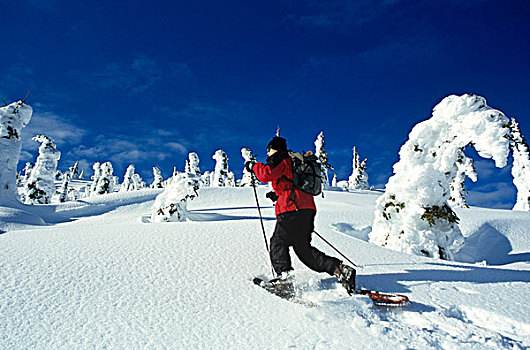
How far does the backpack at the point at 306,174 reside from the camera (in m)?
3.45

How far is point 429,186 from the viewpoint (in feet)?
22.1

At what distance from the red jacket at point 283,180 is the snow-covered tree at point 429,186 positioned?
174 inches

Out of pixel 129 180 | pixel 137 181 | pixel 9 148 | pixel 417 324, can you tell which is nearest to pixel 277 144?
pixel 417 324

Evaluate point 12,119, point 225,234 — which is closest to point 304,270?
point 225,234

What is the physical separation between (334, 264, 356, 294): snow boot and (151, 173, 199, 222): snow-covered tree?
8.66 meters

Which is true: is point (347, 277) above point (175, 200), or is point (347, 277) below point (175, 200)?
below

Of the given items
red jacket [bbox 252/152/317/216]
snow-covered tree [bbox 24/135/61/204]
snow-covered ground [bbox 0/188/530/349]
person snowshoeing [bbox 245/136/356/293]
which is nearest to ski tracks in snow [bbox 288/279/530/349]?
snow-covered ground [bbox 0/188/530/349]

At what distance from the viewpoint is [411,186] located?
6.92 m

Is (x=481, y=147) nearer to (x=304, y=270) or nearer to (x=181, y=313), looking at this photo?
(x=304, y=270)

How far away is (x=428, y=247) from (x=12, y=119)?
67.5ft

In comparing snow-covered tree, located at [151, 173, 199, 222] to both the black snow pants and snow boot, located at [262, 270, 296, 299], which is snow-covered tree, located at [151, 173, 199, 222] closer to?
the black snow pants

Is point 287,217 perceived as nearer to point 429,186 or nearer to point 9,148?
point 429,186

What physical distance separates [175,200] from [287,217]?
8.41m

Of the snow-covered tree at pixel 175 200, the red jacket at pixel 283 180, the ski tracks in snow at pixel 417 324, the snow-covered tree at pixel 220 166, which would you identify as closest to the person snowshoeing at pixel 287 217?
the red jacket at pixel 283 180
